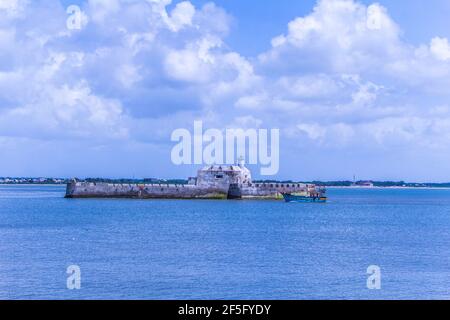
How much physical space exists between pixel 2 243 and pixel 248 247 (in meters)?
16.8

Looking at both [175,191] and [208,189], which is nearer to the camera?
[208,189]

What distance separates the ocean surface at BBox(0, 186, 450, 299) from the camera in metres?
27.7

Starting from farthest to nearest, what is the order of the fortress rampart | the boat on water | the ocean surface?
1. the boat on water
2. the fortress rampart
3. the ocean surface

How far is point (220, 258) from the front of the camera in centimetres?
3669

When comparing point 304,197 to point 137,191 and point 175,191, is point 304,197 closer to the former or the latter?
point 175,191

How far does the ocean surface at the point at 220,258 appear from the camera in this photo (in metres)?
27.7

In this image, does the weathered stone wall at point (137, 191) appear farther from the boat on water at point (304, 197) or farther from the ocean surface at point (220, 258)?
the ocean surface at point (220, 258)

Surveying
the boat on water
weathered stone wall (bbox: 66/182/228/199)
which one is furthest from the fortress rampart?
the boat on water

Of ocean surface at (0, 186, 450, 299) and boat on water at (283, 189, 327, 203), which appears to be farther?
boat on water at (283, 189, 327, 203)

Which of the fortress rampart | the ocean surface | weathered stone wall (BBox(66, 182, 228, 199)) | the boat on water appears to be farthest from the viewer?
the boat on water

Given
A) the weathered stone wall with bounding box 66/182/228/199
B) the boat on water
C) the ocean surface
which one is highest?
the weathered stone wall with bounding box 66/182/228/199

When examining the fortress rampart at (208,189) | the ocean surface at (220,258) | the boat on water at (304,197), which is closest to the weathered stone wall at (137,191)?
the fortress rampart at (208,189)

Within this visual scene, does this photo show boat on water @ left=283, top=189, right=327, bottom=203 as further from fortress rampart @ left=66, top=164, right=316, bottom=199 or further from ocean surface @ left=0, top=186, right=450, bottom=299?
ocean surface @ left=0, top=186, right=450, bottom=299

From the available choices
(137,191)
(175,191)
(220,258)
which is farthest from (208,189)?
(220,258)
